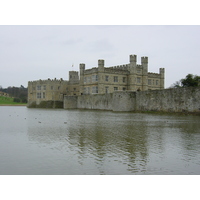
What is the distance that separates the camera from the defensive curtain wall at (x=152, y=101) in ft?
94.8

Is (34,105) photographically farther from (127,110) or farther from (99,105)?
(127,110)

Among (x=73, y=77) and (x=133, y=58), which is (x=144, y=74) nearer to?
(x=133, y=58)

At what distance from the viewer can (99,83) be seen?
53062 mm

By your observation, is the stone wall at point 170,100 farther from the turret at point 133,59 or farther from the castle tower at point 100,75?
the turret at point 133,59

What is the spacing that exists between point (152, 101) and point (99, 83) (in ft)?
65.6

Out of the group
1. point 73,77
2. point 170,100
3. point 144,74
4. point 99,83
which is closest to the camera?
point 170,100

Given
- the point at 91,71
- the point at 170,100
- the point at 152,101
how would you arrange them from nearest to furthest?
the point at 170,100, the point at 152,101, the point at 91,71

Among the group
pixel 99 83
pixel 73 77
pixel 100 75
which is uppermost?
pixel 73 77

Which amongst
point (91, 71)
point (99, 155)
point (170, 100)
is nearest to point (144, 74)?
point (91, 71)

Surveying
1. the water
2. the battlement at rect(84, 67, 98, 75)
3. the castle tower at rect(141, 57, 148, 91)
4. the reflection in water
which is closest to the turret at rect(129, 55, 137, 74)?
the castle tower at rect(141, 57, 148, 91)

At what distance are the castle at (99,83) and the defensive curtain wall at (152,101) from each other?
6.16 metres

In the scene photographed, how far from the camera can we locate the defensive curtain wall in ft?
94.8

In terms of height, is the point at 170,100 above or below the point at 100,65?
below

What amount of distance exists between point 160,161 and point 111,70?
4762 centimetres
